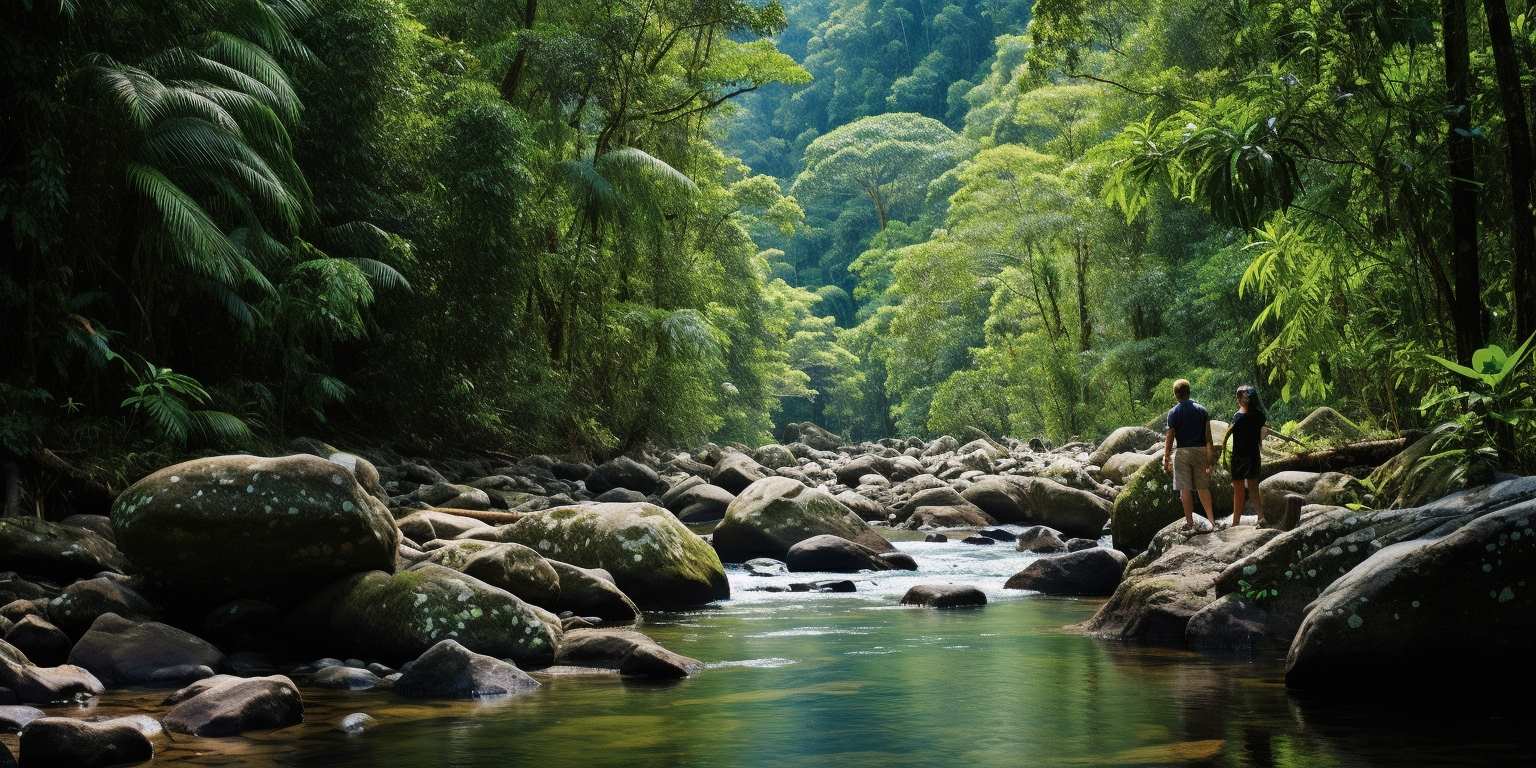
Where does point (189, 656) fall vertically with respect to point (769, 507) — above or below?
below

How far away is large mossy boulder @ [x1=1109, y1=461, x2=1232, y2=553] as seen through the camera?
1255cm

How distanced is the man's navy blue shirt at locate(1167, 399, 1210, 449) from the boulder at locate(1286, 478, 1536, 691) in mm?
4069

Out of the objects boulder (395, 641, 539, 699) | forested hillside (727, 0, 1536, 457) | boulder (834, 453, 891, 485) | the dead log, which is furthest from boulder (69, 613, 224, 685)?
boulder (834, 453, 891, 485)

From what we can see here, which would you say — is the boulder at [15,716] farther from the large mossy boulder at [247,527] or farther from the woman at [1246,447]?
the woman at [1246,447]

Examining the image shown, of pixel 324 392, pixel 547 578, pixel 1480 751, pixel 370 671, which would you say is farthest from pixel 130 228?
pixel 1480 751

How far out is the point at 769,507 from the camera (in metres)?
13.6

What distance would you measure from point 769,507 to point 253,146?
6.71 meters

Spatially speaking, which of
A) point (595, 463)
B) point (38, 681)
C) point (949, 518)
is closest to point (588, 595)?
point (38, 681)

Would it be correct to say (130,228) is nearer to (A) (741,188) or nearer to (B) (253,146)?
(B) (253,146)

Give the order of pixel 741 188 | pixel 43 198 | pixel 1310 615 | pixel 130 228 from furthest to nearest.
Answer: pixel 741 188
pixel 130 228
pixel 43 198
pixel 1310 615

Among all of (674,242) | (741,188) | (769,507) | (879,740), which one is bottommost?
(879,740)

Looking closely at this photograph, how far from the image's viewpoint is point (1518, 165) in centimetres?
783

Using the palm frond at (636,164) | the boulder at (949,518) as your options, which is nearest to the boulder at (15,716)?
the boulder at (949,518)

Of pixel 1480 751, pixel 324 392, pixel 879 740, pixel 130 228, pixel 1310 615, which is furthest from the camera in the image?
pixel 324 392
